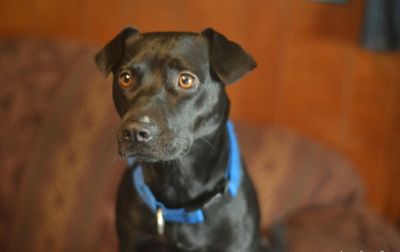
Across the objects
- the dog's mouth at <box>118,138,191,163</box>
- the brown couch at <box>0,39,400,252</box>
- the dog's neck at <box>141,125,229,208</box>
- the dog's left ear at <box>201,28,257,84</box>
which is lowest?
the brown couch at <box>0,39,400,252</box>

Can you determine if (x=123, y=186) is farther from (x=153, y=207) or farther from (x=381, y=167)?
(x=381, y=167)

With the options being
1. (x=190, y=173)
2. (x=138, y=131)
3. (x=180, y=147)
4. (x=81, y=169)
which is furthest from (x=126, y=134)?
(x=81, y=169)

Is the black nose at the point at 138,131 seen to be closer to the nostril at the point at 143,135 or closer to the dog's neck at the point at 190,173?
the nostril at the point at 143,135

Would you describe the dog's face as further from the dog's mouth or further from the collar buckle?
the collar buckle

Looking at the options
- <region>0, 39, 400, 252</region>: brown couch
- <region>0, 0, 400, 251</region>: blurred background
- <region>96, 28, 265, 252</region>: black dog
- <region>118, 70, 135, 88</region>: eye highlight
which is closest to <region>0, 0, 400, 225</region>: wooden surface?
<region>0, 0, 400, 251</region>: blurred background

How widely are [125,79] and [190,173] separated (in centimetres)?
32

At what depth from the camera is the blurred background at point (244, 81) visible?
2080 millimetres

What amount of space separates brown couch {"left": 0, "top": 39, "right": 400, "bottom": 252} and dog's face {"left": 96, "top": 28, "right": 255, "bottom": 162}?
64cm

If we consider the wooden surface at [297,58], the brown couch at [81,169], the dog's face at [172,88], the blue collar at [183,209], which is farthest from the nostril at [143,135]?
the wooden surface at [297,58]

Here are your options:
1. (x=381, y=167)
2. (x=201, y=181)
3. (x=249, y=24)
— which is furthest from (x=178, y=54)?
(x=381, y=167)

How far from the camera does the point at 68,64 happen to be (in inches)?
86.3

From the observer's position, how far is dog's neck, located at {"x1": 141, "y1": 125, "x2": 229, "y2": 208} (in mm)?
1505

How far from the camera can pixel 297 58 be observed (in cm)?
225

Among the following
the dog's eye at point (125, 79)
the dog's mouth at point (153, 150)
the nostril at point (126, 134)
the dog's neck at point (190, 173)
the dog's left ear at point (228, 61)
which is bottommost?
the dog's neck at point (190, 173)
